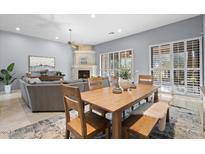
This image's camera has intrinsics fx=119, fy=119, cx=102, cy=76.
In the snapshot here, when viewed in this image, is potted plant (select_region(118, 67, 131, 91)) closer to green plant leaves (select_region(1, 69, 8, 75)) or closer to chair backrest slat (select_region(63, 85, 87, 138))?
chair backrest slat (select_region(63, 85, 87, 138))

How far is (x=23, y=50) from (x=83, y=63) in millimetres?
3412

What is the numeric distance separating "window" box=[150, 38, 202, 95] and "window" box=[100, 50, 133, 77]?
1259 millimetres

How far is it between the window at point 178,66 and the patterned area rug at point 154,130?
206 cm

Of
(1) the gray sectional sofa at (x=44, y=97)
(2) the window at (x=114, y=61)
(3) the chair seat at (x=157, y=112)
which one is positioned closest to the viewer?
(3) the chair seat at (x=157, y=112)

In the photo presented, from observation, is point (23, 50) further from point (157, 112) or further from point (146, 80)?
point (157, 112)

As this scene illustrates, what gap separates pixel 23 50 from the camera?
235 inches

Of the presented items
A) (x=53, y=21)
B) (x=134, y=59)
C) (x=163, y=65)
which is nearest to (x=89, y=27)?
(x=53, y=21)

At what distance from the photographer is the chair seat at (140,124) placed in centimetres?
130

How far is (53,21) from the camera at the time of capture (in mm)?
4305

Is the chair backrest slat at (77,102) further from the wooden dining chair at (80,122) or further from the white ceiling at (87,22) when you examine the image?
the white ceiling at (87,22)

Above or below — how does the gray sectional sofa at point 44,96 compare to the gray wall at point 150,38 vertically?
below

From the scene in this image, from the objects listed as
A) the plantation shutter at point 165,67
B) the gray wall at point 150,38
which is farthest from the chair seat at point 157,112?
the gray wall at point 150,38
